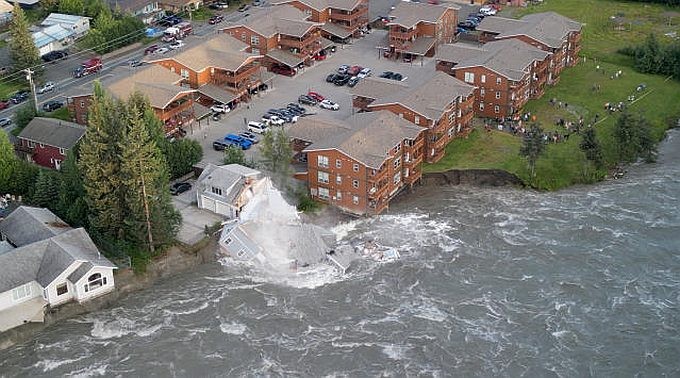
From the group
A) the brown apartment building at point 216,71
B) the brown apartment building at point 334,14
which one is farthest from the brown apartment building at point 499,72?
the brown apartment building at point 216,71

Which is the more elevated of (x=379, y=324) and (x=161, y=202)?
(x=161, y=202)

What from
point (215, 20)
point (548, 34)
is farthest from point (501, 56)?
point (215, 20)

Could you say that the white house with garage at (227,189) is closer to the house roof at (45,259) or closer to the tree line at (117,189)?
the tree line at (117,189)

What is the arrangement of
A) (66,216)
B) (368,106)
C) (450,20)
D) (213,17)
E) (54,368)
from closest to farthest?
(54,368) < (66,216) < (368,106) < (450,20) < (213,17)

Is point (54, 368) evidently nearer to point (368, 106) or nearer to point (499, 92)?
point (368, 106)

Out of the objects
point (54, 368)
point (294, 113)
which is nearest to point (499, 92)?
point (294, 113)

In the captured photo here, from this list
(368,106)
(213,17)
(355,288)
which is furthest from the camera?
(213,17)

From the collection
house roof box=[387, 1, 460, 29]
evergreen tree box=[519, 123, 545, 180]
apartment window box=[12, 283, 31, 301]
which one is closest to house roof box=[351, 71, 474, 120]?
evergreen tree box=[519, 123, 545, 180]
